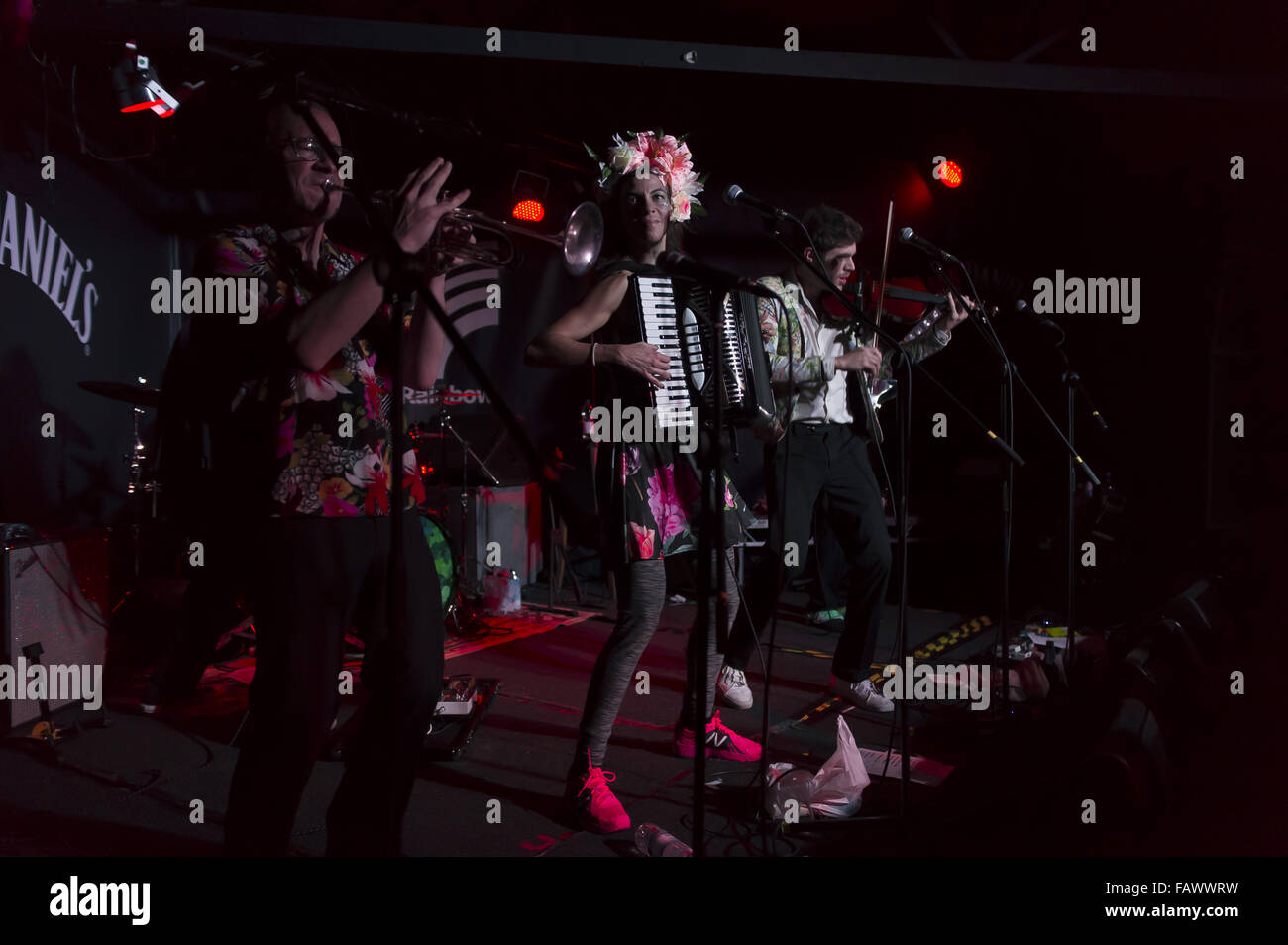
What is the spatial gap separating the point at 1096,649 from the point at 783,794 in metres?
2.07

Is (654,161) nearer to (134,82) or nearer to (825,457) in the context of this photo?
(825,457)

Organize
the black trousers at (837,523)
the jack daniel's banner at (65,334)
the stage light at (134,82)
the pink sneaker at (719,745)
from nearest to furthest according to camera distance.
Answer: the pink sneaker at (719,745)
the black trousers at (837,523)
the stage light at (134,82)
the jack daniel's banner at (65,334)

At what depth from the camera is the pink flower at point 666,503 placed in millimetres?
2844

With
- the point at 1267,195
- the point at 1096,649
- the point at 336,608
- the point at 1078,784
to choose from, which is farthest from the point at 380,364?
the point at 1267,195

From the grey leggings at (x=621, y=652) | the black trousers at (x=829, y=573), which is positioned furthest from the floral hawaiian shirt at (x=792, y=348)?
the black trousers at (x=829, y=573)

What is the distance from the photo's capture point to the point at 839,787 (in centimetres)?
278

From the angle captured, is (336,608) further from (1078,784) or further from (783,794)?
(1078,784)

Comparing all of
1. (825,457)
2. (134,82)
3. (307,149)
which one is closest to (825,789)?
(825,457)

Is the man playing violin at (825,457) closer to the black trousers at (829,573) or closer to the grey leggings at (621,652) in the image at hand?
the grey leggings at (621,652)

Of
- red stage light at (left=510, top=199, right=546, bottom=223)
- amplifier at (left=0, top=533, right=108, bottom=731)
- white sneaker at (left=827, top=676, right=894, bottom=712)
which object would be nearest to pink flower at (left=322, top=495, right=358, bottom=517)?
amplifier at (left=0, top=533, right=108, bottom=731)

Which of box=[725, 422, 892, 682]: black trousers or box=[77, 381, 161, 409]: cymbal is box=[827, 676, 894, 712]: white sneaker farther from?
box=[77, 381, 161, 409]: cymbal

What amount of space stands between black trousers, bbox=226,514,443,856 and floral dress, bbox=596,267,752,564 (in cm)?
99

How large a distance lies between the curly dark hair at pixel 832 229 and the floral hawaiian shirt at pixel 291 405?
2.64m

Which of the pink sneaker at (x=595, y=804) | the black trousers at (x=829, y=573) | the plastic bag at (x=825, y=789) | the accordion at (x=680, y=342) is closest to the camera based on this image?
the pink sneaker at (x=595, y=804)
